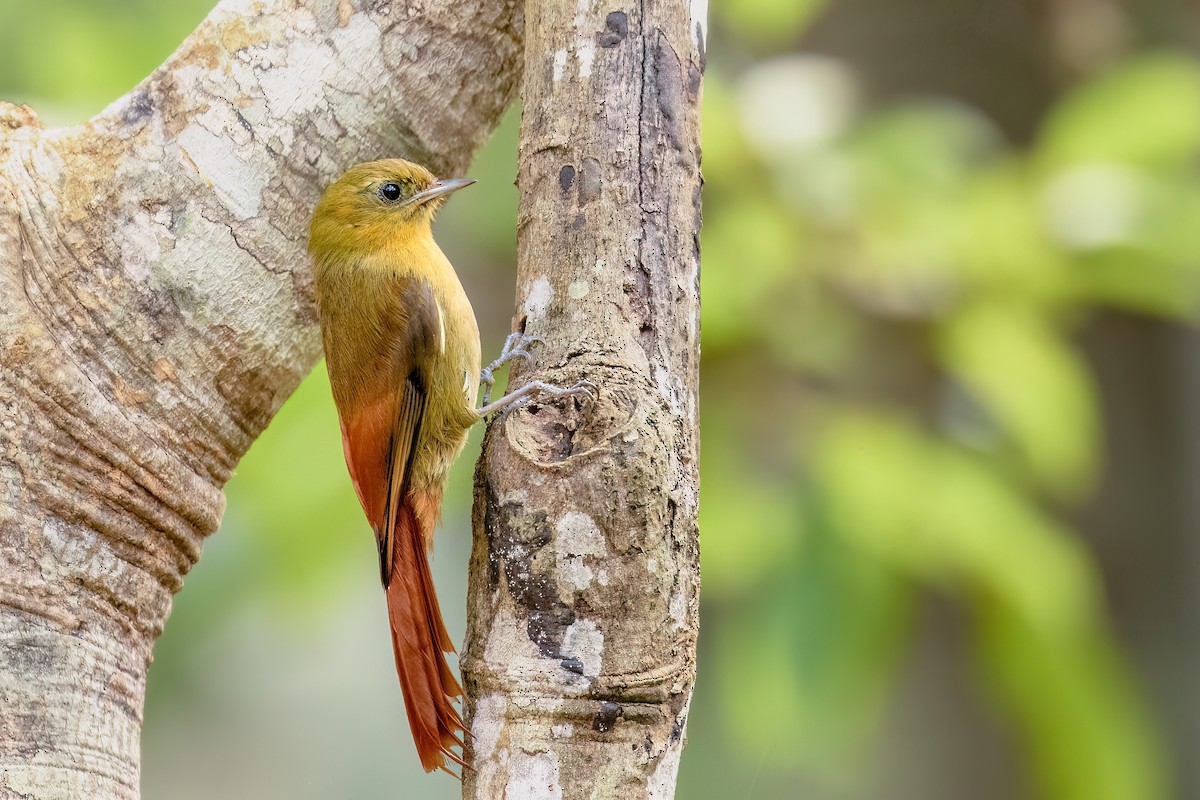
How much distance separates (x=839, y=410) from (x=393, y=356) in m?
1.30

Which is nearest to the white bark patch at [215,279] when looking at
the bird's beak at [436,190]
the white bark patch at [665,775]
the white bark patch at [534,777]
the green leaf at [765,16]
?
the bird's beak at [436,190]

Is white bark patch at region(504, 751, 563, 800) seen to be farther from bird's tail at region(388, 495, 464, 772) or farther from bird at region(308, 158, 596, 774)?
bird at region(308, 158, 596, 774)

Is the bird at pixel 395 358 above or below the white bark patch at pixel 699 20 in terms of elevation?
below

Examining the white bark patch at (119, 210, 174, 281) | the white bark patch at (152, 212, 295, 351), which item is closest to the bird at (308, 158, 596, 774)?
the white bark patch at (152, 212, 295, 351)

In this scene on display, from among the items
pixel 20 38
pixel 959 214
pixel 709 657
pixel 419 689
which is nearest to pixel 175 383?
pixel 419 689

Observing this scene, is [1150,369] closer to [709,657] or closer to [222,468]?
[709,657]

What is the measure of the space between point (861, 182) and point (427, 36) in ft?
4.36

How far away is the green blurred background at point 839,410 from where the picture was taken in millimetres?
2893

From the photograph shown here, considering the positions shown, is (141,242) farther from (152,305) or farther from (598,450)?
(598,450)

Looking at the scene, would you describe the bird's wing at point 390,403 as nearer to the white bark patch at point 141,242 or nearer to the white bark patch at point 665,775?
the white bark patch at point 141,242

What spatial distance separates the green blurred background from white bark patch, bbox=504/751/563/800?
3.93ft

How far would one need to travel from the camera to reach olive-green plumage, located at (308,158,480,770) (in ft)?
7.52

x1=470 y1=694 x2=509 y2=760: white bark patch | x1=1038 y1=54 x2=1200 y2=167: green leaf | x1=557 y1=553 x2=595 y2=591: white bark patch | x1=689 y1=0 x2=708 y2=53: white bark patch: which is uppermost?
x1=1038 y1=54 x2=1200 y2=167: green leaf

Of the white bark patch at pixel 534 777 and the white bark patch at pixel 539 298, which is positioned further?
the white bark patch at pixel 539 298
